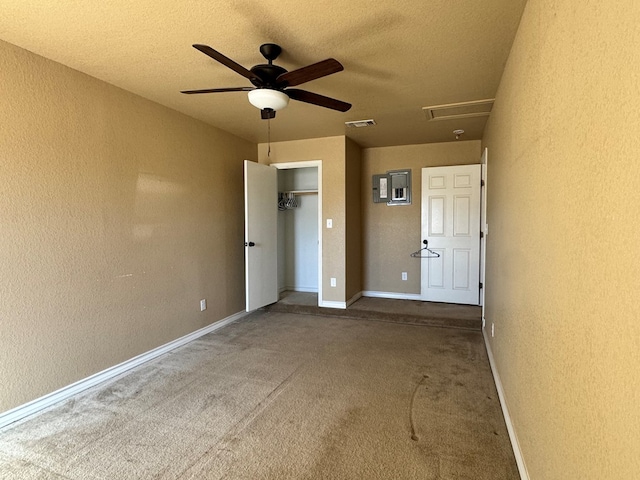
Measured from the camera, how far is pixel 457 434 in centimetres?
203

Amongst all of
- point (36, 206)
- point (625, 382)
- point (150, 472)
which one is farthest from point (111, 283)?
point (625, 382)

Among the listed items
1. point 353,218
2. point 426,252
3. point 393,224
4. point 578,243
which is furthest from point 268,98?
point 426,252

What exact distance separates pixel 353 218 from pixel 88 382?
358cm

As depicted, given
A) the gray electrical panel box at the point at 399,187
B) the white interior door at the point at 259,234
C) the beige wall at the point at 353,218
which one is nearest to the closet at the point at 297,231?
the beige wall at the point at 353,218

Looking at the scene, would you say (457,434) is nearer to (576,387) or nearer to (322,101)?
(576,387)

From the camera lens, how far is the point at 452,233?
493 centimetres

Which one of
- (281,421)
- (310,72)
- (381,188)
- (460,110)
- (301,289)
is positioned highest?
(460,110)

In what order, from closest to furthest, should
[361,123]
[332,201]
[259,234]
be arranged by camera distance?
[361,123]
[259,234]
[332,201]

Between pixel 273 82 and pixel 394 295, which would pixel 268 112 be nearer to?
pixel 273 82

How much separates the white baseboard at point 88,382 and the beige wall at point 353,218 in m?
2.06

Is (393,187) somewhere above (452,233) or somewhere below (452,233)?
above

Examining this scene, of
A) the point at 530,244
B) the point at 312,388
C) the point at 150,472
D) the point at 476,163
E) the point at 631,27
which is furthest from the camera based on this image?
the point at 476,163

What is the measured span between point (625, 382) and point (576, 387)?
12.9 inches

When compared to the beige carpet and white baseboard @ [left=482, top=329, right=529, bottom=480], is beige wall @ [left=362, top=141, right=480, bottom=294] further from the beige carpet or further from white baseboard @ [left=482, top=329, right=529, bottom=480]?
white baseboard @ [left=482, top=329, right=529, bottom=480]
